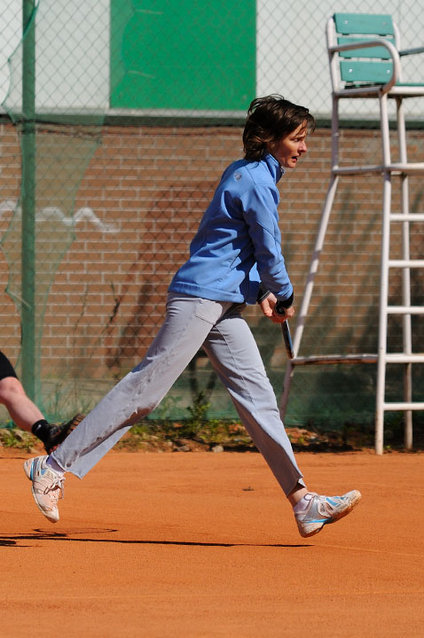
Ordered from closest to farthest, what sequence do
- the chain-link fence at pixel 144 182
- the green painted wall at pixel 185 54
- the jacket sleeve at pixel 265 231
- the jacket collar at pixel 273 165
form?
the jacket sleeve at pixel 265 231 → the jacket collar at pixel 273 165 → the chain-link fence at pixel 144 182 → the green painted wall at pixel 185 54

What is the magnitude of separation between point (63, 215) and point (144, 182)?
0.68 m

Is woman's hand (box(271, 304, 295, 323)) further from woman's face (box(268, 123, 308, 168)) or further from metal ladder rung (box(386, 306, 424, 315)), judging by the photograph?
metal ladder rung (box(386, 306, 424, 315))

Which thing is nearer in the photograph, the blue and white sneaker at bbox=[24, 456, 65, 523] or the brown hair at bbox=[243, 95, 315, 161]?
the blue and white sneaker at bbox=[24, 456, 65, 523]

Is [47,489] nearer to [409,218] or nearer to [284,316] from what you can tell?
[284,316]

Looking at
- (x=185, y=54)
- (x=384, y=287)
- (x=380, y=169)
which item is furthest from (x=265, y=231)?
(x=185, y=54)

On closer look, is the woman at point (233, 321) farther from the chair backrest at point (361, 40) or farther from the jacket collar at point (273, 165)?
the chair backrest at point (361, 40)

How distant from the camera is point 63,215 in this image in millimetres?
8766

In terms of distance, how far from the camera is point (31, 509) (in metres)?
6.02

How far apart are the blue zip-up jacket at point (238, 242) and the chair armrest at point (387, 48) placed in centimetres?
302

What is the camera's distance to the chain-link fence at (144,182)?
870 cm

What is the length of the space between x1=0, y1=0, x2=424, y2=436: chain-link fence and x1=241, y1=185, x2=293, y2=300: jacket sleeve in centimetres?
394

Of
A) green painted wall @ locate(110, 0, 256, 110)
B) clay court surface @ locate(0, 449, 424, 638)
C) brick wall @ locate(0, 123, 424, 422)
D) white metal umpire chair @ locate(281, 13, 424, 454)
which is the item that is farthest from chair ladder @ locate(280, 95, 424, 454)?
green painted wall @ locate(110, 0, 256, 110)

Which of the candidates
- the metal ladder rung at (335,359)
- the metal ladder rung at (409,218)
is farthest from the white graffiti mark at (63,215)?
the metal ladder rung at (409,218)

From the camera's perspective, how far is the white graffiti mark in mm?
8703
